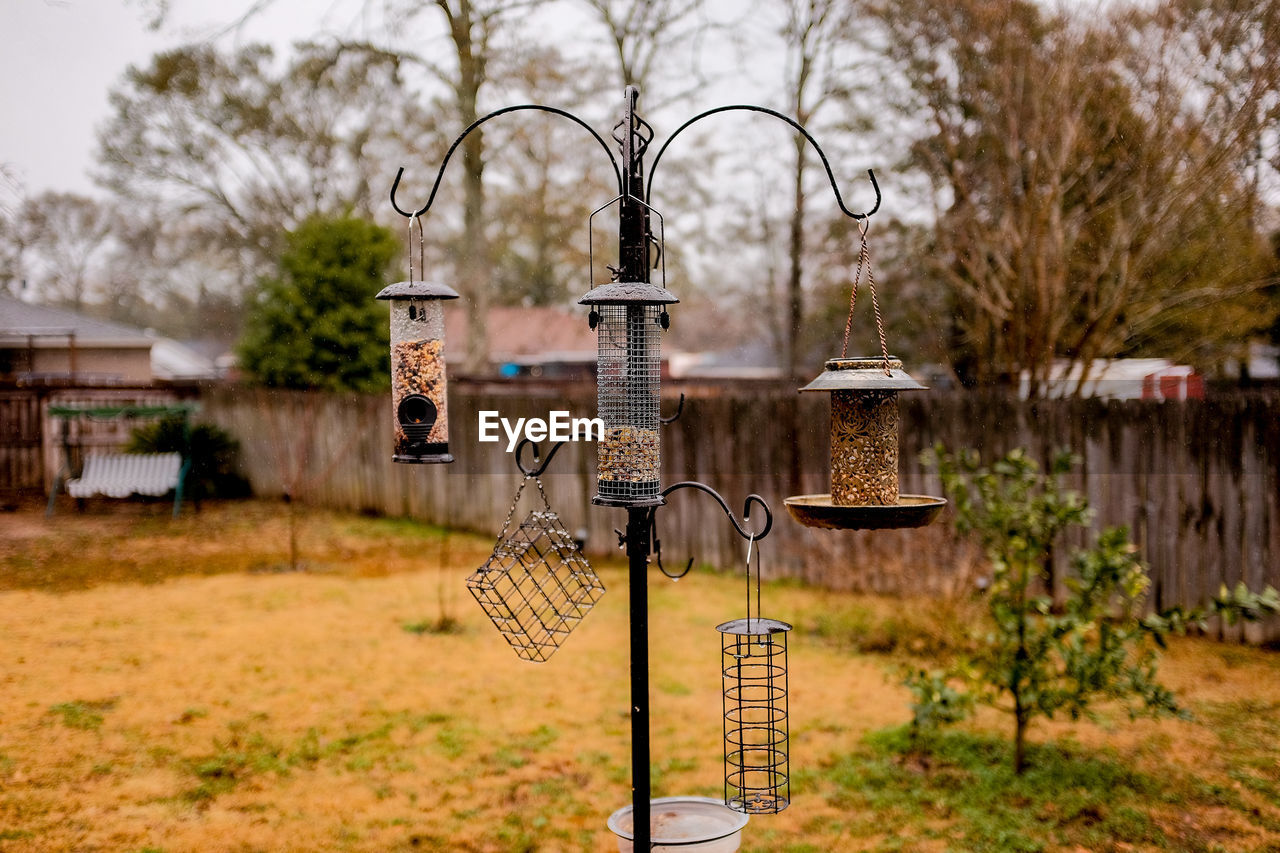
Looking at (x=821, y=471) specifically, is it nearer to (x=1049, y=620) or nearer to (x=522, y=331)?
(x=1049, y=620)

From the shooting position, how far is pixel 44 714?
4.94 metres

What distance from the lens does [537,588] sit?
3.10 metres

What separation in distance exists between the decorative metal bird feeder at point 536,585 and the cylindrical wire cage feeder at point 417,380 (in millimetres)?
343

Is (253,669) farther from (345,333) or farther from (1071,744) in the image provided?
(345,333)

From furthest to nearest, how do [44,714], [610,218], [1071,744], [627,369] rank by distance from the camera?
[610,218] → [44,714] → [1071,744] → [627,369]

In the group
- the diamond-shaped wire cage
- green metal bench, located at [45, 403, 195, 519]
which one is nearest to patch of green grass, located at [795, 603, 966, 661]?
the diamond-shaped wire cage

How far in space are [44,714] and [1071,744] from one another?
5.14 m

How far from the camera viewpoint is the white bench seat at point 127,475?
9.16 meters

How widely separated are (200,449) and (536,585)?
376 inches

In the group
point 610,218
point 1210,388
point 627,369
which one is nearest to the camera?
point 627,369

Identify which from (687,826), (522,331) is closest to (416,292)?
(687,826)

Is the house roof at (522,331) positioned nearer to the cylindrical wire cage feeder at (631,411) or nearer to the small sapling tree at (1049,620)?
the small sapling tree at (1049,620)

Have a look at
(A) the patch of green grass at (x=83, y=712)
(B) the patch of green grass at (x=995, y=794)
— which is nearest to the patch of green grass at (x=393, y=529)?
(A) the patch of green grass at (x=83, y=712)

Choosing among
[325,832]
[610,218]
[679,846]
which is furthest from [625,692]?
[610,218]
